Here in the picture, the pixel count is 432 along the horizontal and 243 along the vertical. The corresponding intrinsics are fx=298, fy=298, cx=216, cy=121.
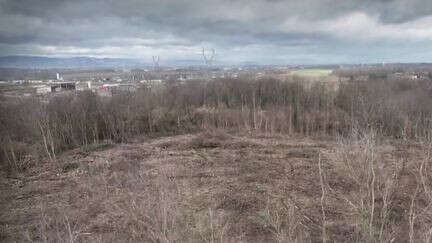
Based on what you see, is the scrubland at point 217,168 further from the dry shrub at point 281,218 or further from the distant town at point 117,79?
the distant town at point 117,79

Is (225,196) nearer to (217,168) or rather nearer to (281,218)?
(281,218)

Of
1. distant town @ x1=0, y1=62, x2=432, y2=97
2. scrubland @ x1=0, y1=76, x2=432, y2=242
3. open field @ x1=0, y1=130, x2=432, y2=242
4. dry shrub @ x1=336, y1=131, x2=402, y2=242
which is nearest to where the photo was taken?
dry shrub @ x1=336, y1=131, x2=402, y2=242

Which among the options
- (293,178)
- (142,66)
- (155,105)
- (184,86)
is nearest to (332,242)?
(293,178)

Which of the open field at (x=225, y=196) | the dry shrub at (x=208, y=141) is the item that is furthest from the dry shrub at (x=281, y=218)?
the dry shrub at (x=208, y=141)

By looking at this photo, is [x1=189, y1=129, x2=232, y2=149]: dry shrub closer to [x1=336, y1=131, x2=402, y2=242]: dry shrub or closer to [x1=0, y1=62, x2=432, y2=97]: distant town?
[x1=336, y1=131, x2=402, y2=242]: dry shrub

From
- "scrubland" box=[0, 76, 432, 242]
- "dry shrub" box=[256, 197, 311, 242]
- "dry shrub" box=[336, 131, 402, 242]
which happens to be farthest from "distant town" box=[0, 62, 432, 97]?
"dry shrub" box=[336, 131, 402, 242]

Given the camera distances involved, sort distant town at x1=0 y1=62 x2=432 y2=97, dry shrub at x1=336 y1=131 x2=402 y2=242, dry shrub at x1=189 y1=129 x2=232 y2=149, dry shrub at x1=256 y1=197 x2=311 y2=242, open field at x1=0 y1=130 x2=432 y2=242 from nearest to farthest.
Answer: dry shrub at x1=336 y1=131 x2=402 y2=242
open field at x1=0 y1=130 x2=432 y2=242
dry shrub at x1=256 y1=197 x2=311 y2=242
distant town at x1=0 y1=62 x2=432 y2=97
dry shrub at x1=189 y1=129 x2=232 y2=149
